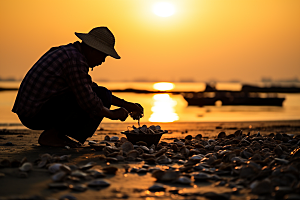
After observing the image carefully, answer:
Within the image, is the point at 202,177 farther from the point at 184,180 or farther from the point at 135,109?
the point at 135,109

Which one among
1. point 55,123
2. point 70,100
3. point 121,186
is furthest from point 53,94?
point 121,186

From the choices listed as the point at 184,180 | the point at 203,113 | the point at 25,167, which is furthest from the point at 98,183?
the point at 203,113

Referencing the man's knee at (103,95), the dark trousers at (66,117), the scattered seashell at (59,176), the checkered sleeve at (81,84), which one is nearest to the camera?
the scattered seashell at (59,176)

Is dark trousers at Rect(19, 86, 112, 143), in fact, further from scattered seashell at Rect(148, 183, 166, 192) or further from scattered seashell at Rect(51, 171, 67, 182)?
scattered seashell at Rect(148, 183, 166, 192)

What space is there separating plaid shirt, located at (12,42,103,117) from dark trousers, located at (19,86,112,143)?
0.37 feet

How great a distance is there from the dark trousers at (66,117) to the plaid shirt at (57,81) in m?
0.11

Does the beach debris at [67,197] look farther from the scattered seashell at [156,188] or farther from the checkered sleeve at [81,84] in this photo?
the checkered sleeve at [81,84]

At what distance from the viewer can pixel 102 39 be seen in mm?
3873

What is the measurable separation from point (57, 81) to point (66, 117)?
49 cm

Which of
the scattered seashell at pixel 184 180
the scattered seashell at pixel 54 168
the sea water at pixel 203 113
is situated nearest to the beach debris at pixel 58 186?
the scattered seashell at pixel 54 168

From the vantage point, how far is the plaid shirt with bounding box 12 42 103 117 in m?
3.61

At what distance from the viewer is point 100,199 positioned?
7.02 feet

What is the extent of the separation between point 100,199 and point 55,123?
2140 mm

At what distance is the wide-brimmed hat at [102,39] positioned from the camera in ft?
12.3
